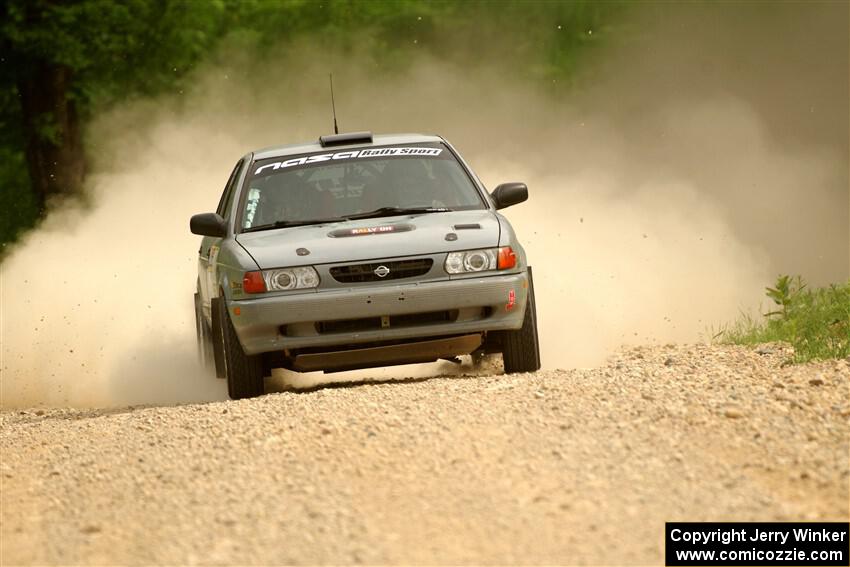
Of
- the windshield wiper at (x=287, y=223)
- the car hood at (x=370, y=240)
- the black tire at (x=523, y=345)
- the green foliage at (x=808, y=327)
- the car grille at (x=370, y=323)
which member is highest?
the windshield wiper at (x=287, y=223)

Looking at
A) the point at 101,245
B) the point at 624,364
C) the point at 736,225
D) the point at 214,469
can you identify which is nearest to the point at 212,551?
the point at 214,469

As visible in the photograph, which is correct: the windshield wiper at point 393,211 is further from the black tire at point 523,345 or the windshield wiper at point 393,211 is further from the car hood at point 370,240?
the black tire at point 523,345

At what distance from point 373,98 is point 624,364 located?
51.8 feet

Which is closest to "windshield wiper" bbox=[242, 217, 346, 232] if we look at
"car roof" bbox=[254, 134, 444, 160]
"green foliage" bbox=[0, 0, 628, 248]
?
"car roof" bbox=[254, 134, 444, 160]

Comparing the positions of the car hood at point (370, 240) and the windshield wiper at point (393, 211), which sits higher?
the windshield wiper at point (393, 211)

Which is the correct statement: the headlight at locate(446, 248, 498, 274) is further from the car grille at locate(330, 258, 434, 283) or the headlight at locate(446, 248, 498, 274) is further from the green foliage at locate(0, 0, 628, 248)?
the green foliage at locate(0, 0, 628, 248)

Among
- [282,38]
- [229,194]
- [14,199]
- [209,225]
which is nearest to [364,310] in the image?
[209,225]

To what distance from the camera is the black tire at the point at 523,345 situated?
10.3 metres

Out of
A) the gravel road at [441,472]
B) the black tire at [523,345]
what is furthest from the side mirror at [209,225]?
the black tire at [523,345]

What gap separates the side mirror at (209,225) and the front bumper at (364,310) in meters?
0.95

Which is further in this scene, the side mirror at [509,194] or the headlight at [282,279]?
the side mirror at [509,194]

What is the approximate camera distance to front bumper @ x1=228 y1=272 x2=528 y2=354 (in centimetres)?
977

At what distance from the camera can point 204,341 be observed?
12.3 m

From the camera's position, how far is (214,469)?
302 inches
